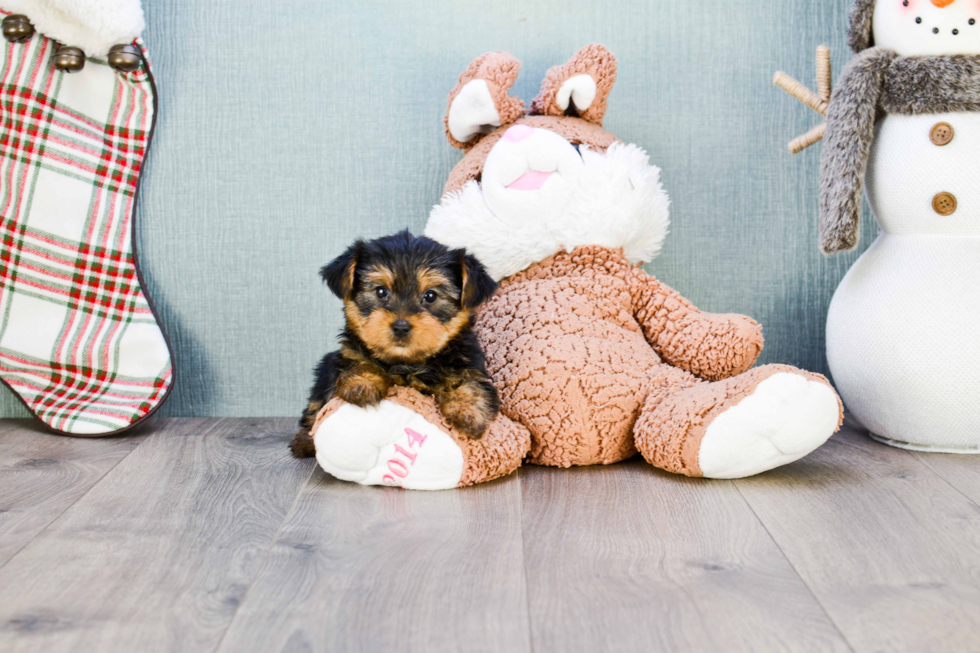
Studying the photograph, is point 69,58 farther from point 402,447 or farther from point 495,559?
point 495,559

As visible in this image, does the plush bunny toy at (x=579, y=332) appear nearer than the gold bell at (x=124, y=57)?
Yes

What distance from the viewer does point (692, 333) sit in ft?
6.03

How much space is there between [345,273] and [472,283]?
254 mm

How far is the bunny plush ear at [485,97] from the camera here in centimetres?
189

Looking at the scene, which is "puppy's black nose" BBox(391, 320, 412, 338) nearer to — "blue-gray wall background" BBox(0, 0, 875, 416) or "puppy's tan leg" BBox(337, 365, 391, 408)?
"puppy's tan leg" BBox(337, 365, 391, 408)

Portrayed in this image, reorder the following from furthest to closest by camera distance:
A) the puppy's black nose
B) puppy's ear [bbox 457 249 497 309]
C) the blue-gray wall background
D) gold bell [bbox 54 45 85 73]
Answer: the blue-gray wall background → gold bell [bbox 54 45 85 73] → puppy's ear [bbox 457 249 497 309] → the puppy's black nose

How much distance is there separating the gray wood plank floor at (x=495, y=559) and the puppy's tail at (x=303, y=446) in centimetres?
3

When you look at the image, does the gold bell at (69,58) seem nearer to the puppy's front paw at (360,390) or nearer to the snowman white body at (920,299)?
the puppy's front paw at (360,390)

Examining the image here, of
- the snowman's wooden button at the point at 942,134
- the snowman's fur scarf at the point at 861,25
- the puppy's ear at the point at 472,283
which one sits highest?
the snowman's fur scarf at the point at 861,25

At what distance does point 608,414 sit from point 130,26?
1.49m

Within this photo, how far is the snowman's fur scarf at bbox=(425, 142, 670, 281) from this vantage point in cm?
184

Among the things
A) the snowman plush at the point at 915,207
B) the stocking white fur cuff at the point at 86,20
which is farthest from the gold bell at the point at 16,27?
the snowman plush at the point at 915,207

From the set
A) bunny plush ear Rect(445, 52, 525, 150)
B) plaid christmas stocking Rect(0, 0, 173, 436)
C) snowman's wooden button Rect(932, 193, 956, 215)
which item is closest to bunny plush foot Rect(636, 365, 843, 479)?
snowman's wooden button Rect(932, 193, 956, 215)

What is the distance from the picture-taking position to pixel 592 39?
2.16 m
